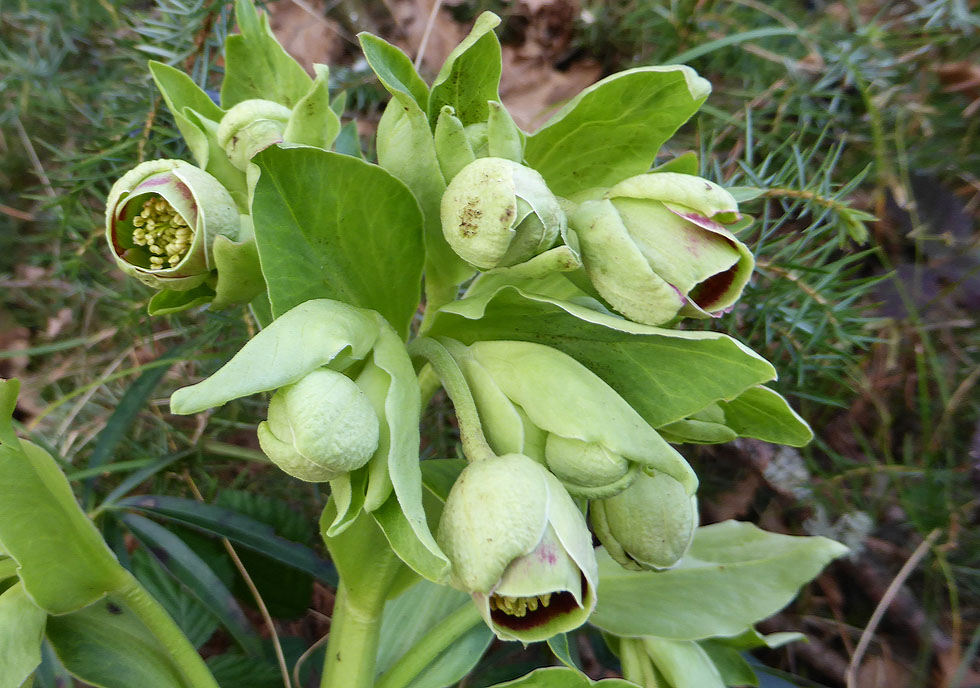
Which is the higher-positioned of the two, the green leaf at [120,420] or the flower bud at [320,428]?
the flower bud at [320,428]

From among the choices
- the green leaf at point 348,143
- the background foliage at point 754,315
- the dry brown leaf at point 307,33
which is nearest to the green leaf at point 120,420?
the background foliage at point 754,315

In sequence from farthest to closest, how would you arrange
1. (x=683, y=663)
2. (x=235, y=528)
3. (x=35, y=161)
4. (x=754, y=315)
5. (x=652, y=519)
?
1. (x=35, y=161)
2. (x=754, y=315)
3. (x=235, y=528)
4. (x=683, y=663)
5. (x=652, y=519)

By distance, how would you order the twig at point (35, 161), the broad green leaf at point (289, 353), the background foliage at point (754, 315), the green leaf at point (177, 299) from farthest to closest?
the twig at point (35, 161)
the background foliage at point (754, 315)
the green leaf at point (177, 299)
the broad green leaf at point (289, 353)

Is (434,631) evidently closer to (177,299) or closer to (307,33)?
(177,299)

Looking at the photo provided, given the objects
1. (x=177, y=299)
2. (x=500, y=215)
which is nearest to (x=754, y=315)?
(x=500, y=215)

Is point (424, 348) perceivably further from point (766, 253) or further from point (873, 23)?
point (873, 23)

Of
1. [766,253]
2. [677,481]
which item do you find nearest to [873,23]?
[766,253]

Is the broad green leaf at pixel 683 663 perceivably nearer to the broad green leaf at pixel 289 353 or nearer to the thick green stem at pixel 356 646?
the thick green stem at pixel 356 646

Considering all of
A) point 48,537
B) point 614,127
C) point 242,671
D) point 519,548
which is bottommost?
point 242,671
